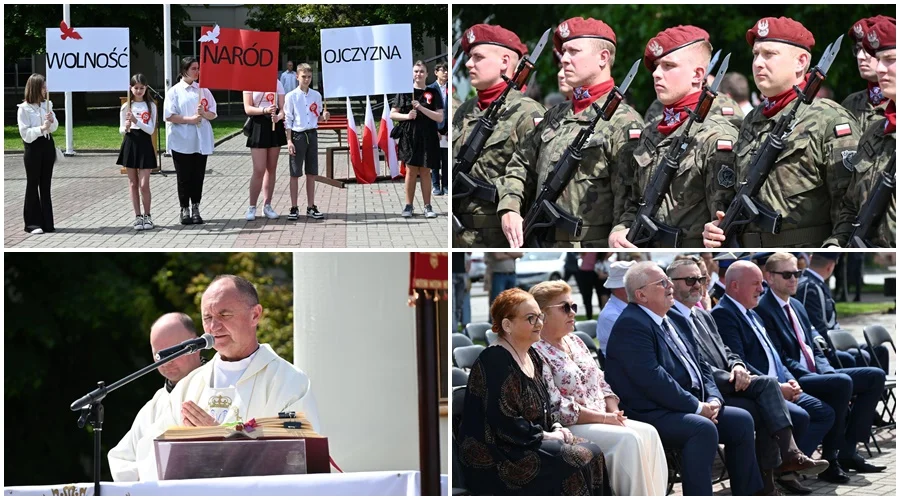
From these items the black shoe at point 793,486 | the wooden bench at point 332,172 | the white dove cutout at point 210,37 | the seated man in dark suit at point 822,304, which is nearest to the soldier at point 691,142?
the black shoe at point 793,486

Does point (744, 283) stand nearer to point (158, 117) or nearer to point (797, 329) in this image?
point (797, 329)

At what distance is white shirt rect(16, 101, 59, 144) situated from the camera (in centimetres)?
888

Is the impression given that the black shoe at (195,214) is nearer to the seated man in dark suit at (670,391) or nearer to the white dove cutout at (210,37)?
the white dove cutout at (210,37)

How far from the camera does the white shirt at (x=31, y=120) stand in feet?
29.1

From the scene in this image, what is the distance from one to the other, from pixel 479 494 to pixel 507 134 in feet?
7.67

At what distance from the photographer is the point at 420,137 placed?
967 centimetres

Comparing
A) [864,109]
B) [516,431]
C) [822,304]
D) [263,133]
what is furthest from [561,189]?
[263,133]

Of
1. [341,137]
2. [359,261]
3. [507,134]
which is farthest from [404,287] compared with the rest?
[341,137]

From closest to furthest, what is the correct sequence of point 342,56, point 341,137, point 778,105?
point 778,105, point 342,56, point 341,137

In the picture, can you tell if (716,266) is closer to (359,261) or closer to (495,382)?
(359,261)

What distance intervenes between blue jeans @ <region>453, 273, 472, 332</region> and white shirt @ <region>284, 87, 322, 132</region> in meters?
1.65

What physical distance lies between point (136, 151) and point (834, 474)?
512cm

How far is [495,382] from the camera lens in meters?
5.85

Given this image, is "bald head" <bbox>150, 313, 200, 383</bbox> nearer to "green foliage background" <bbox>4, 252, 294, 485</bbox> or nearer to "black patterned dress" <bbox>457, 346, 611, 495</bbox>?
"black patterned dress" <bbox>457, 346, 611, 495</bbox>
